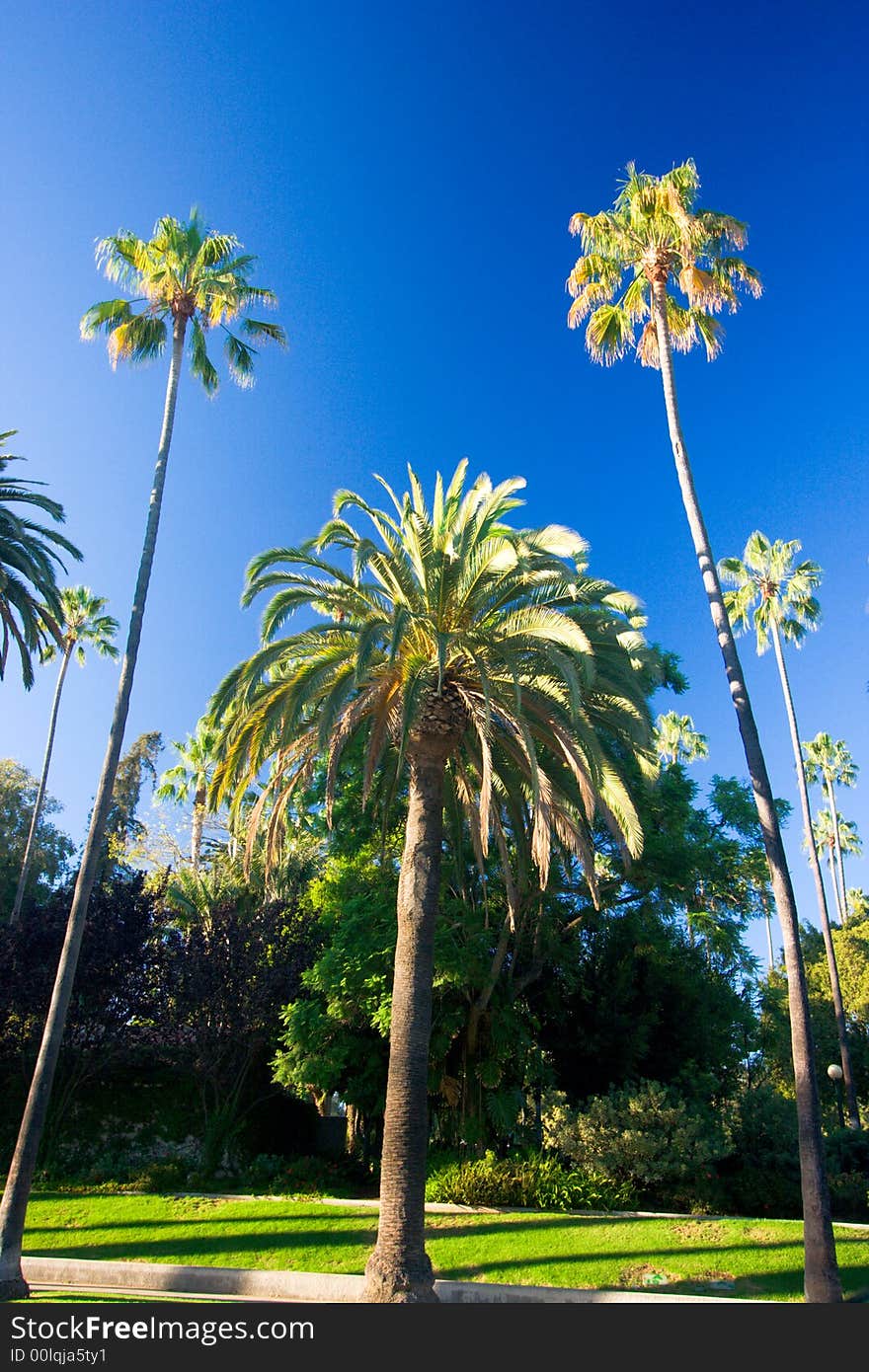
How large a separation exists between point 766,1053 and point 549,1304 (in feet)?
49.5

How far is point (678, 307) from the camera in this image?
60.3 feet

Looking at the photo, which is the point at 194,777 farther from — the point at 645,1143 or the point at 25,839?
the point at 645,1143

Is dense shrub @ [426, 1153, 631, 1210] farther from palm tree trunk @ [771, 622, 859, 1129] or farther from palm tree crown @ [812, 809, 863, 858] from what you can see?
palm tree crown @ [812, 809, 863, 858]

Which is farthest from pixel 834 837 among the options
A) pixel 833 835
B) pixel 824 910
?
pixel 824 910

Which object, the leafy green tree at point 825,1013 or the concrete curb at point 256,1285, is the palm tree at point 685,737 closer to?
the leafy green tree at point 825,1013

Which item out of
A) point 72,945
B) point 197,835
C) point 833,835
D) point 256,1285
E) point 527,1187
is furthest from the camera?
point 833,835

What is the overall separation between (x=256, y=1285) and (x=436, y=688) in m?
9.17

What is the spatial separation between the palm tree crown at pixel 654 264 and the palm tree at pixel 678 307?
20 millimetres

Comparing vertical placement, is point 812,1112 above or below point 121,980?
below

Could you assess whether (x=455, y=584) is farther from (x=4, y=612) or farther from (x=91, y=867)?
(x=4, y=612)

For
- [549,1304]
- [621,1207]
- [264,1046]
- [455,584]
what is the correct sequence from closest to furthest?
1. [549,1304]
2. [455,584]
3. [621,1207]
4. [264,1046]

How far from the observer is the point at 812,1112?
11906 millimetres

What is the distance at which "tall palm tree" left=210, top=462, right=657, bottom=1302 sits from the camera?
42.1 feet

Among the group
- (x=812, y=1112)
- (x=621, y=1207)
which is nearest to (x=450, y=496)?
(x=812, y=1112)
